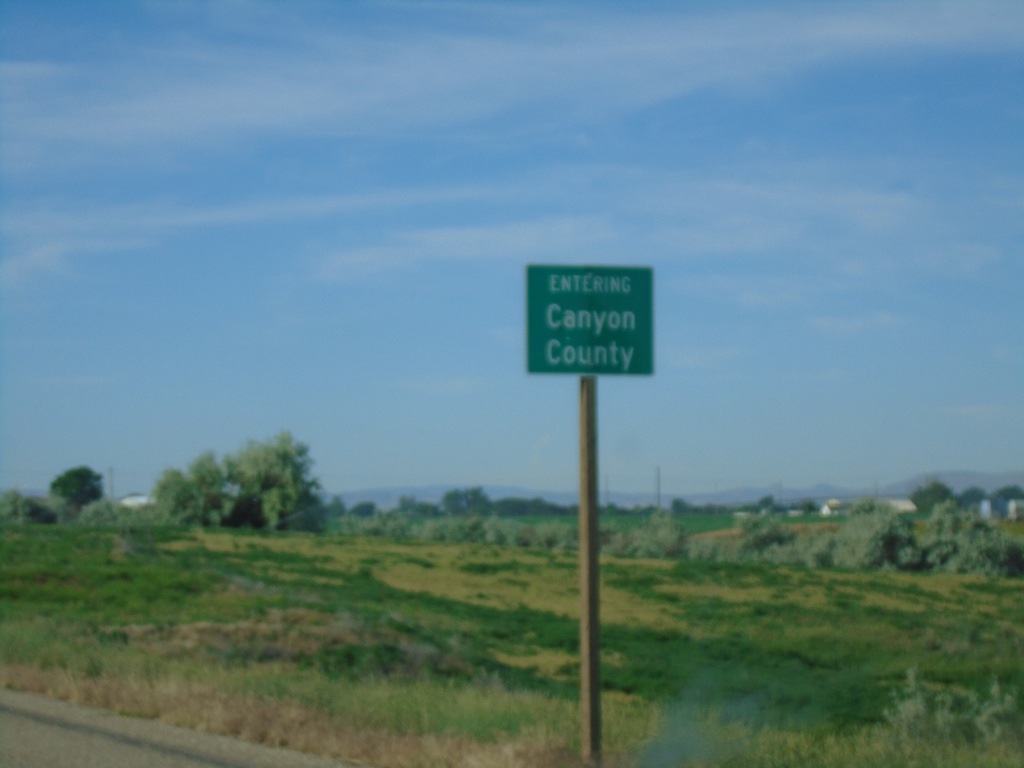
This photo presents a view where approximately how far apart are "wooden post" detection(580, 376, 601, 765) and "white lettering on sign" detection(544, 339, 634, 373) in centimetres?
19

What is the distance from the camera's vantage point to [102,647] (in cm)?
1530

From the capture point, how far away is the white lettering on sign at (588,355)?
868 centimetres

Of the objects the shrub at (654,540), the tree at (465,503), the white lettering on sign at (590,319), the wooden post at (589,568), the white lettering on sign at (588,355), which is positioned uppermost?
the white lettering on sign at (590,319)

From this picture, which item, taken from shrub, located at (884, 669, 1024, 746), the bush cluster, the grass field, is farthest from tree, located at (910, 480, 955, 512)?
shrub, located at (884, 669, 1024, 746)

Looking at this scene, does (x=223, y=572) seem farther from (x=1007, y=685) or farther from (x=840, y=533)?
(x=840, y=533)

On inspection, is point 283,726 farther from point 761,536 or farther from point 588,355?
point 761,536

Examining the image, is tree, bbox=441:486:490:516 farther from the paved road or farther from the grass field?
the paved road

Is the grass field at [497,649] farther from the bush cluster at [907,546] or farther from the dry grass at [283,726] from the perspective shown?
the bush cluster at [907,546]

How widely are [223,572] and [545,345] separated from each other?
36.1m

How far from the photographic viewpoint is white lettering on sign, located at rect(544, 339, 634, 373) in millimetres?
8680

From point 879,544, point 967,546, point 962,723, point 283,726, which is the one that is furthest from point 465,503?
point 283,726

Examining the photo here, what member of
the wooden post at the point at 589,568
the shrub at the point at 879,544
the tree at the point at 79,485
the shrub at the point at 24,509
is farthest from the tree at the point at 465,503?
the wooden post at the point at 589,568

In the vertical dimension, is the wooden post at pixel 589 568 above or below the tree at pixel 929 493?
above

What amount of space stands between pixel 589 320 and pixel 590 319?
10 millimetres
